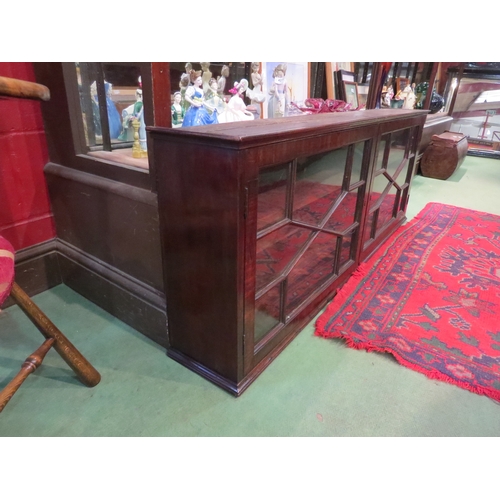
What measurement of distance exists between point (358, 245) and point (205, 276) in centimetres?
104

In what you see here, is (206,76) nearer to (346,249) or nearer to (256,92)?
(256,92)

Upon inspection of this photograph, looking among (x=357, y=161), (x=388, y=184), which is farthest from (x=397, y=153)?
(x=357, y=161)

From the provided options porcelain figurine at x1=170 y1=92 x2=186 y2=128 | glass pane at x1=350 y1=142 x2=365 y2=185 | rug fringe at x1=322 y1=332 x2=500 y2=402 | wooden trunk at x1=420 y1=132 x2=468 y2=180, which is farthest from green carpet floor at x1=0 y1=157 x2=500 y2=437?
wooden trunk at x1=420 y1=132 x2=468 y2=180

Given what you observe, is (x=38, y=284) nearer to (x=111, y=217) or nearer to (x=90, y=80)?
(x=111, y=217)

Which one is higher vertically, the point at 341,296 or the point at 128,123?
the point at 128,123

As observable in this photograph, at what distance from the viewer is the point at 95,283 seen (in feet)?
5.14

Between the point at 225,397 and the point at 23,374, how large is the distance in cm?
58

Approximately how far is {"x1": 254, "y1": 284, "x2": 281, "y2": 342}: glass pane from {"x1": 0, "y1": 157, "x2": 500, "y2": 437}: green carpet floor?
0.45 feet

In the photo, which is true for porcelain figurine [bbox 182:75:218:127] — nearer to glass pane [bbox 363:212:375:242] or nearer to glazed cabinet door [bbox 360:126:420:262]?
glazed cabinet door [bbox 360:126:420:262]

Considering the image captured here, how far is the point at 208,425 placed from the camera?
1.08m

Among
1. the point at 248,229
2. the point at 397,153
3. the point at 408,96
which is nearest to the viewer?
the point at 248,229

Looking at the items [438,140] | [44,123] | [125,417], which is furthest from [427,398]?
[438,140]

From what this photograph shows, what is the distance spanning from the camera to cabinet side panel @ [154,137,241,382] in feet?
3.19

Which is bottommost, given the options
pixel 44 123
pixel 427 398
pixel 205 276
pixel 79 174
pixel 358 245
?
pixel 427 398
